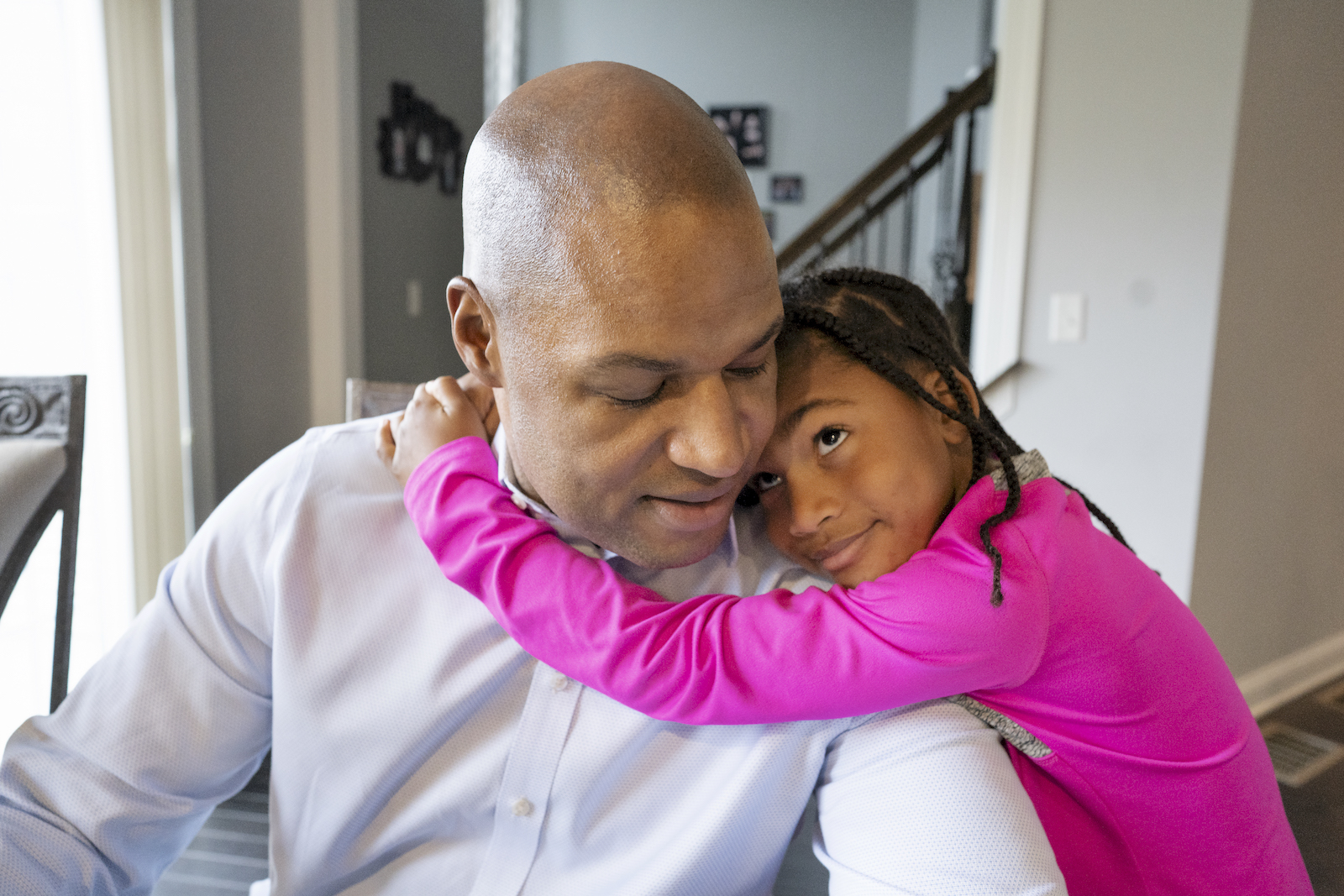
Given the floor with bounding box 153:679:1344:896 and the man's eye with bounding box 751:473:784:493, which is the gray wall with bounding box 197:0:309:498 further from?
the man's eye with bounding box 751:473:784:493

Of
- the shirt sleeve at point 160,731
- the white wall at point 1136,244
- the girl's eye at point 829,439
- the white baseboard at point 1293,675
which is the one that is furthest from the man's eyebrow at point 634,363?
the white baseboard at point 1293,675

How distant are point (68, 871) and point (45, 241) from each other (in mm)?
2024

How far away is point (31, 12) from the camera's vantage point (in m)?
2.25

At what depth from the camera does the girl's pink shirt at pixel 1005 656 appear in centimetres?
79

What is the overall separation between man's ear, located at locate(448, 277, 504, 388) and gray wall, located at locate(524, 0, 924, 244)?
21.1ft

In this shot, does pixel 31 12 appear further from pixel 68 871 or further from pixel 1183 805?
pixel 1183 805

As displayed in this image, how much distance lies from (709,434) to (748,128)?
694 centimetres

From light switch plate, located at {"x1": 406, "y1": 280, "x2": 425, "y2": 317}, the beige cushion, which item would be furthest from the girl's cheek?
light switch plate, located at {"x1": 406, "y1": 280, "x2": 425, "y2": 317}

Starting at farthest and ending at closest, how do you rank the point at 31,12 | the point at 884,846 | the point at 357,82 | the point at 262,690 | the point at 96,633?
the point at 357,82, the point at 96,633, the point at 31,12, the point at 262,690, the point at 884,846

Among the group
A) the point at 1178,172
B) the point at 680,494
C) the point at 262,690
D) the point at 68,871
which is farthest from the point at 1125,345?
the point at 68,871

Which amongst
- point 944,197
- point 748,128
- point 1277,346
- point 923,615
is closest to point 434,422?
point 923,615

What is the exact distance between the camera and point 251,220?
9.98 feet

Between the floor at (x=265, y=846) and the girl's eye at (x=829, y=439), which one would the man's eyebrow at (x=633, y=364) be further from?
the floor at (x=265, y=846)

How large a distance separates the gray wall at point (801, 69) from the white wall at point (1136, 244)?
14.2 ft
